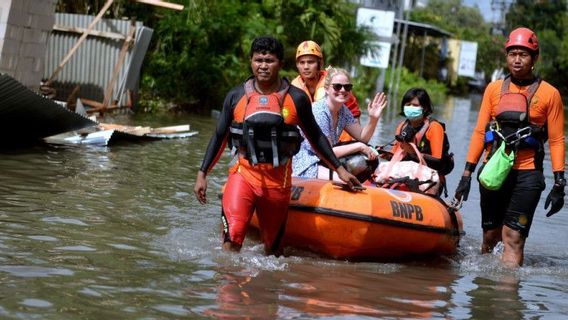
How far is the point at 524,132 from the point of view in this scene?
25.0ft

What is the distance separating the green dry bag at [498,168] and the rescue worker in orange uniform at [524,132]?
0.22ft

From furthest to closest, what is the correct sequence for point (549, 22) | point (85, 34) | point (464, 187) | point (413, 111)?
point (549, 22) → point (85, 34) → point (413, 111) → point (464, 187)

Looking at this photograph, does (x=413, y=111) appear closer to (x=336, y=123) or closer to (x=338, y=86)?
(x=336, y=123)

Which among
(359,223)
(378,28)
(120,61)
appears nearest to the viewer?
(359,223)

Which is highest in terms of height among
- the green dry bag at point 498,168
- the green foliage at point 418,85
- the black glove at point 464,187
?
the green dry bag at point 498,168

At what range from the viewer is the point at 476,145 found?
26.1 ft

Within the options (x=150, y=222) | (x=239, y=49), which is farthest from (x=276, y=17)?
(x=150, y=222)

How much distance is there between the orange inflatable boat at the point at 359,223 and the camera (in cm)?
779

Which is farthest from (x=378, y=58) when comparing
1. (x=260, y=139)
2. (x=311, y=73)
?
(x=260, y=139)

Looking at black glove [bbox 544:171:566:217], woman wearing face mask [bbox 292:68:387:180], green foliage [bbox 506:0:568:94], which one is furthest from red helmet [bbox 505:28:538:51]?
green foliage [bbox 506:0:568:94]

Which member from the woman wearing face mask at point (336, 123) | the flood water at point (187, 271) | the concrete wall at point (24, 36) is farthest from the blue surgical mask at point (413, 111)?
the concrete wall at point (24, 36)

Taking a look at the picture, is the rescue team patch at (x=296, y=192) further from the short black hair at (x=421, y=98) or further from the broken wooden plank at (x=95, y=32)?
the broken wooden plank at (x=95, y=32)

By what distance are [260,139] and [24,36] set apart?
28.4 feet

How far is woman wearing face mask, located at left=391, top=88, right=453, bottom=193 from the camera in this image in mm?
9180
